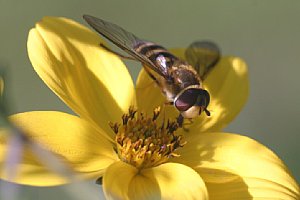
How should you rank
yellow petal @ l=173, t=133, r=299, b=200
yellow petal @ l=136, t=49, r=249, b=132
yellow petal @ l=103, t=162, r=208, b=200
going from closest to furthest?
yellow petal @ l=103, t=162, r=208, b=200, yellow petal @ l=173, t=133, r=299, b=200, yellow petal @ l=136, t=49, r=249, b=132

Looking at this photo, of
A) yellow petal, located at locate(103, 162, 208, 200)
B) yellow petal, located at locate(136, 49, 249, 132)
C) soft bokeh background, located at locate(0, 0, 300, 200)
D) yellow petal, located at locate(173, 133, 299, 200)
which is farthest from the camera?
soft bokeh background, located at locate(0, 0, 300, 200)

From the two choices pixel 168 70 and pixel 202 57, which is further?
pixel 202 57

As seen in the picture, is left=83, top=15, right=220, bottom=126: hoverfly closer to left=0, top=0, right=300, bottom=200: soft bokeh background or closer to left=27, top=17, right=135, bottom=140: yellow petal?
left=27, top=17, right=135, bottom=140: yellow petal

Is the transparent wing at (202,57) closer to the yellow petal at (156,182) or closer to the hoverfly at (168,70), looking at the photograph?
the hoverfly at (168,70)

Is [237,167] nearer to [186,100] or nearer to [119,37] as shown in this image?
[186,100]

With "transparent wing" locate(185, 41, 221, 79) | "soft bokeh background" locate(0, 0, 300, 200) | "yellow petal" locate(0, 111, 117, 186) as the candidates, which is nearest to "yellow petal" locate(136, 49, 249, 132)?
"transparent wing" locate(185, 41, 221, 79)

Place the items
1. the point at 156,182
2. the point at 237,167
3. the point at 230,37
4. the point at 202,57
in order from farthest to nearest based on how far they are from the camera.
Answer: the point at 230,37 → the point at 202,57 → the point at 237,167 → the point at 156,182

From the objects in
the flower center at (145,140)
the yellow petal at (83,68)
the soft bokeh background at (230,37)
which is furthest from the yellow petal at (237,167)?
the soft bokeh background at (230,37)

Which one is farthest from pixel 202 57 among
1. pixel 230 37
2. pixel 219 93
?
pixel 230 37
